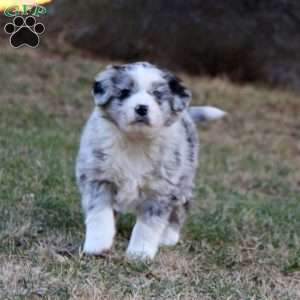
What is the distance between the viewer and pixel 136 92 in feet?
17.0

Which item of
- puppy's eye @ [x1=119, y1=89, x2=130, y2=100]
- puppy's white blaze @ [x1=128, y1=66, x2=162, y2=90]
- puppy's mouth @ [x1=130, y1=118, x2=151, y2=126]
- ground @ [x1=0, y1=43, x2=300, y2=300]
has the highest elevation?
puppy's white blaze @ [x1=128, y1=66, x2=162, y2=90]

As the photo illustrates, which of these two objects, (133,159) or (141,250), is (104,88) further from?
(141,250)

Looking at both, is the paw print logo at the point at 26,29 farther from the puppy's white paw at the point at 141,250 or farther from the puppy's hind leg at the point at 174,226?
the puppy's white paw at the point at 141,250

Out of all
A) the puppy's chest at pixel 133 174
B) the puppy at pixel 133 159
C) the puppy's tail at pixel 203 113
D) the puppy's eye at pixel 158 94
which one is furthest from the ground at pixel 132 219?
the puppy's eye at pixel 158 94

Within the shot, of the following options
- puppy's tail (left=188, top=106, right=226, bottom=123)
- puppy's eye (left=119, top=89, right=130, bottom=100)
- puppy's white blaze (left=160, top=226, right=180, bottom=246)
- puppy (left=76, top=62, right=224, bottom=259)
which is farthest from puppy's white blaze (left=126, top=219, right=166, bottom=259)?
puppy's tail (left=188, top=106, right=226, bottom=123)

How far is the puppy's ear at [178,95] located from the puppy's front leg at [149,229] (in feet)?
2.15

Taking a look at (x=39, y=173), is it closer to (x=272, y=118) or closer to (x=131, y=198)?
(x=131, y=198)

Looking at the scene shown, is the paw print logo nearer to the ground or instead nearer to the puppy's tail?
the ground

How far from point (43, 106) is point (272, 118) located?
149 inches

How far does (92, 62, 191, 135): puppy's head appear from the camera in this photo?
5.10 m

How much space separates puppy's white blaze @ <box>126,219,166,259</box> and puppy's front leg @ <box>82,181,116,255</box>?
0.15 meters

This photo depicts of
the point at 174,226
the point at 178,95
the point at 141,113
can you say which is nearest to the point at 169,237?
the point at 174,226

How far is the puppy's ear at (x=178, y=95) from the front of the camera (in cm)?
535

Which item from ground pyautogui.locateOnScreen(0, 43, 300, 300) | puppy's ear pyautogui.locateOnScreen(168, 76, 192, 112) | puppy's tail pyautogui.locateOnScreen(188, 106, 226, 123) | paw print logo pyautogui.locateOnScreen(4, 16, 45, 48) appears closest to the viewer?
ground pyautogui.locateOnScreen(0, 43, 300, 300)
